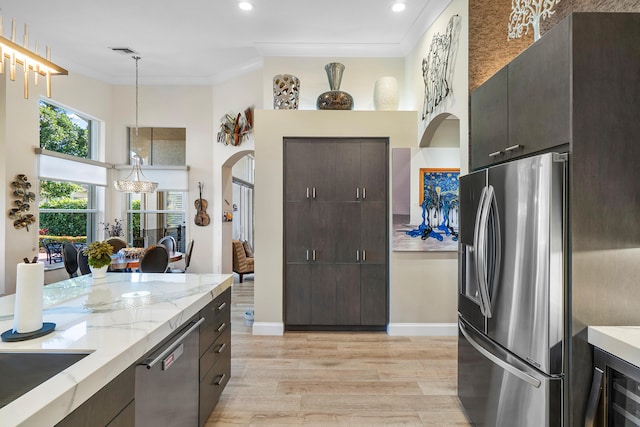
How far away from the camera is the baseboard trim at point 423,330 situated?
13.0 ft

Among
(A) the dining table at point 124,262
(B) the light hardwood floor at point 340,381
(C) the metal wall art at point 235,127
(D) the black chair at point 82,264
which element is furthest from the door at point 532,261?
(D) the black chair at point 82,264

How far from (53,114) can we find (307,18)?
4.26 m

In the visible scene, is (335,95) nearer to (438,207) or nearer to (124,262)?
(438,207)

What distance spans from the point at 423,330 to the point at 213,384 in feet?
8.40

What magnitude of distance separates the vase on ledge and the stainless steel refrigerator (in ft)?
7.36

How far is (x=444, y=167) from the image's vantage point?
13.2 ft

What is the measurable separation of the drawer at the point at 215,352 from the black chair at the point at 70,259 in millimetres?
3450

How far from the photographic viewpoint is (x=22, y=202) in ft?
15.1

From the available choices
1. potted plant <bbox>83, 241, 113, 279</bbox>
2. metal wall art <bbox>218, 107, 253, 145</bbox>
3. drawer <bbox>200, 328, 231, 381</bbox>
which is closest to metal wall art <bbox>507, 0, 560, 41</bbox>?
drawer <bbox>200, 328, 231, 381</bbox>

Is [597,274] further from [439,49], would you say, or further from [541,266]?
[439,49]

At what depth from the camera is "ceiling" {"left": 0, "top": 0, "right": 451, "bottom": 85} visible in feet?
12.2

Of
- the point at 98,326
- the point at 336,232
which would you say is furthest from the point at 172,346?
the point at 336,232

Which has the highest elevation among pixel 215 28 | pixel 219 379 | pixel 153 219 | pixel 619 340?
pixel 215 28

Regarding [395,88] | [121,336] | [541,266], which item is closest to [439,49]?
[395,88]
